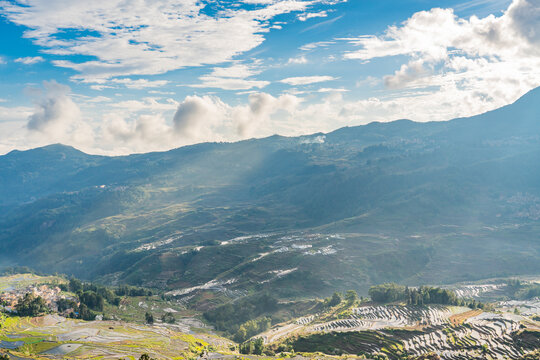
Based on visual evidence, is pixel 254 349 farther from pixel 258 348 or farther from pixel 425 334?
pixel 425 334

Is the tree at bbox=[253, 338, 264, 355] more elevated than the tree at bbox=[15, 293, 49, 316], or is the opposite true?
the tree at bbox=[15, 293, 49, 316]

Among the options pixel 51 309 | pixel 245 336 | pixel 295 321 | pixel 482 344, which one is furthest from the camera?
pixel 295 321

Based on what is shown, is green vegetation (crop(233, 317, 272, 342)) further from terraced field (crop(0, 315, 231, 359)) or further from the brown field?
the brown field

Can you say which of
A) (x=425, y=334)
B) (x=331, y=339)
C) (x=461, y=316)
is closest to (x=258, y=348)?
(x=331, y=339)

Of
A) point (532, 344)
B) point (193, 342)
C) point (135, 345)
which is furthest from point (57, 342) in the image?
point (532, 344)

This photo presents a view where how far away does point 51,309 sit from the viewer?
5999 inches

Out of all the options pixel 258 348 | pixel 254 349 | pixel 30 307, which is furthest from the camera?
pixel 30 307

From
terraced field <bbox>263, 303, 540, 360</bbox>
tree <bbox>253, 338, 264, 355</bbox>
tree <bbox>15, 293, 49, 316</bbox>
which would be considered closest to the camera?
terraced field <bbox>263, 303, 540, 360</bbox>

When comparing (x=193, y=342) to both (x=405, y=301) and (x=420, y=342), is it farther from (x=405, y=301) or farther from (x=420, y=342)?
(x=405, y=301)

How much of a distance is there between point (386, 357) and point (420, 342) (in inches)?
779

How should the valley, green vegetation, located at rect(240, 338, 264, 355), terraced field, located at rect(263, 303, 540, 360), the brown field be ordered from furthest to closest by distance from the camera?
the brown field < green vegetation, located at rect(240, 338, 264, 355) < terraced field, located at rect(263, 303, 540, 360) < the valley

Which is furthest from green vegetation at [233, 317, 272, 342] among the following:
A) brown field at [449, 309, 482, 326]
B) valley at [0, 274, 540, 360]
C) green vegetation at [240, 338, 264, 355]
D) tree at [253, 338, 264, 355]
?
brown field at [449, 309, 482, 326]

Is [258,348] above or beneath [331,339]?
above

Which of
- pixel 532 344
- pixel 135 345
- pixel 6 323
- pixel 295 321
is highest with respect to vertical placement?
pixel 6 323
